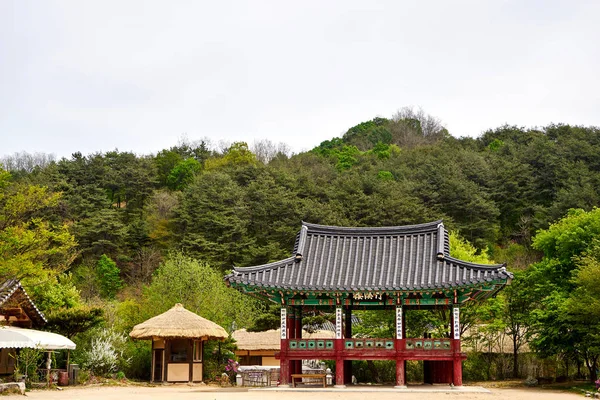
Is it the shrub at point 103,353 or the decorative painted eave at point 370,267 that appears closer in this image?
the decorative painted eave at point 370,267

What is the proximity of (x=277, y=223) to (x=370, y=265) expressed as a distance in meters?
28.7

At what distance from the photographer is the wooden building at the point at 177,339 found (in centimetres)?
2550

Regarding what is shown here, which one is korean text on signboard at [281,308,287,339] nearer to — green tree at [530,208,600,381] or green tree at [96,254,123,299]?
green tree at [530,208,600,381]

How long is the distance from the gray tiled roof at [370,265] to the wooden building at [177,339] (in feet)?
12.7

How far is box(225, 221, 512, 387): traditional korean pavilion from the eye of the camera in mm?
22688

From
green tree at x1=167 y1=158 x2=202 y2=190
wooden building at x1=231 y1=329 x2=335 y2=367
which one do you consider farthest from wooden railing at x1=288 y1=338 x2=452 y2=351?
green tree at x1=167 y1=158 x2=202 y2=190

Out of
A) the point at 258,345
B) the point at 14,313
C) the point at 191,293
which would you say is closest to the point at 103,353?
the point at 14,313

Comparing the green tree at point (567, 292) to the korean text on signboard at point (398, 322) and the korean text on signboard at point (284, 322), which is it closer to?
the korean text on signboard at point (398, 322)

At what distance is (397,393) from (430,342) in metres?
2.55

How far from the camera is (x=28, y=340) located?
21.9m

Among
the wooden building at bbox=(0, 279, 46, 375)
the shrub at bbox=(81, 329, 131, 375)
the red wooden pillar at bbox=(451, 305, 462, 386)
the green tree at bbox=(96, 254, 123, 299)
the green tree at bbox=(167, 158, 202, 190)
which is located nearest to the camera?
the red wooden pillar at bbox=(451, 305, 462, 386)

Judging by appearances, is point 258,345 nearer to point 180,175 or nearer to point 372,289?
point 372,289

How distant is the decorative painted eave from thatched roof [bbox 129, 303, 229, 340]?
371 centimetres

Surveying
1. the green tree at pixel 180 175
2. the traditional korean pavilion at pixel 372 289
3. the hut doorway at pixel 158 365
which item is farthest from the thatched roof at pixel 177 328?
the green tree at pixel 180 175
